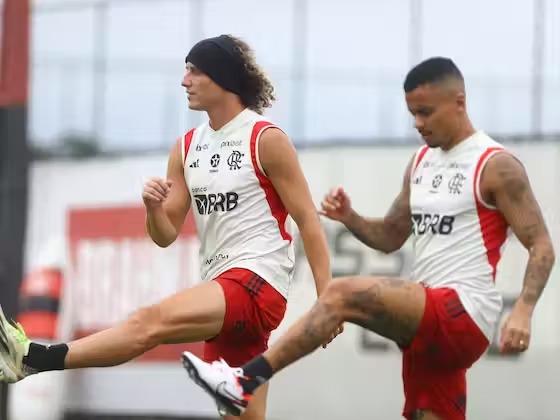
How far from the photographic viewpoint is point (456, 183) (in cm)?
690

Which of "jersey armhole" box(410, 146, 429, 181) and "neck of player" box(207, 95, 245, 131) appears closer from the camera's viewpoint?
"jersey armhole" box(410, 146, 429, 181)

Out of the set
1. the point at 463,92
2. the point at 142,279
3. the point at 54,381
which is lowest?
the point at 54,381

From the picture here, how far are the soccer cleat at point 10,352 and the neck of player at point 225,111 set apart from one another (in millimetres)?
1499

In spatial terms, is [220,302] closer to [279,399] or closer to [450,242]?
[450,242]

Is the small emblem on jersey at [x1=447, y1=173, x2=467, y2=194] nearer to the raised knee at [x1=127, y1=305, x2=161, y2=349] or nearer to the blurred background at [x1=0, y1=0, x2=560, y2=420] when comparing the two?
the raised knee at [x1=127, y1=305, x2=161, y2=349]

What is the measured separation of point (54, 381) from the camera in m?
14.7

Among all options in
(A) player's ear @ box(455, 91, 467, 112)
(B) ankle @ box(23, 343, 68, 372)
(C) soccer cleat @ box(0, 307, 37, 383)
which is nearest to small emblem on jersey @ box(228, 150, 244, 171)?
(A) player's ear @ box(455, 91, 467, 112)

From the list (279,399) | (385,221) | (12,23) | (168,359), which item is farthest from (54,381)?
(385,221)

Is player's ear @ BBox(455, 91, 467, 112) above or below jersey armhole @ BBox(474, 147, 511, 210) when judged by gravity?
above

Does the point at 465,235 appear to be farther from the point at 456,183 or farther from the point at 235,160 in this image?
the point at 235,160

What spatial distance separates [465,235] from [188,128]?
743 cm

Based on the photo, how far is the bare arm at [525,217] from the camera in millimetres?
6723

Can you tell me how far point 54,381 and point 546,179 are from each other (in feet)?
18.0

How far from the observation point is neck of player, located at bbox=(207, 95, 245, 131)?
7.42m
